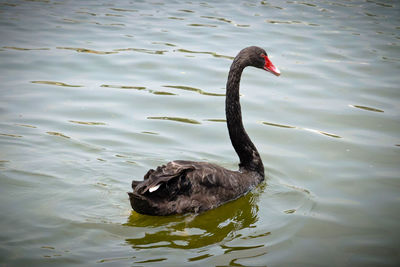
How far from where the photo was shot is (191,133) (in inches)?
286

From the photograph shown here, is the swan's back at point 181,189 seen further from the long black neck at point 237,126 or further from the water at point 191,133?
the long black neck at point 237,126

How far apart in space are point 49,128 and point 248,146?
3093mm

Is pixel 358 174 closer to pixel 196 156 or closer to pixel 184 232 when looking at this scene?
pixel 196 156

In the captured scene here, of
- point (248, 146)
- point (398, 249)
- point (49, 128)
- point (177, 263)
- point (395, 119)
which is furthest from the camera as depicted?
point (395, 119)

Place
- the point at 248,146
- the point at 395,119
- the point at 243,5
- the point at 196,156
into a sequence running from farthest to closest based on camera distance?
the point at 243,5 < the point at 395,119 < the point at 196,156 < the point at 248,146

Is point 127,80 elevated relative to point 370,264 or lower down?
elevated

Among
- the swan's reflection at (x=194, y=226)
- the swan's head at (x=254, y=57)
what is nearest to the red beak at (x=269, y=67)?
the swan's head at (x=254, y=57)

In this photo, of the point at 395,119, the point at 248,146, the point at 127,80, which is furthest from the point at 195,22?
the point at 248,146

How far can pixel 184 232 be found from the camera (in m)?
4.82

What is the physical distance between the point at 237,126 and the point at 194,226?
1.64 meters

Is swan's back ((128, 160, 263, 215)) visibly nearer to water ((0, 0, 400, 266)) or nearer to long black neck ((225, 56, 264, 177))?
water ((0, 0, 400, 266))

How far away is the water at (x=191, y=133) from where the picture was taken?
464cm

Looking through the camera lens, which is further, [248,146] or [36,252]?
[248,146]

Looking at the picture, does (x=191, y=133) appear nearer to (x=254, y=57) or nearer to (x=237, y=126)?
(x=237, y=126)
